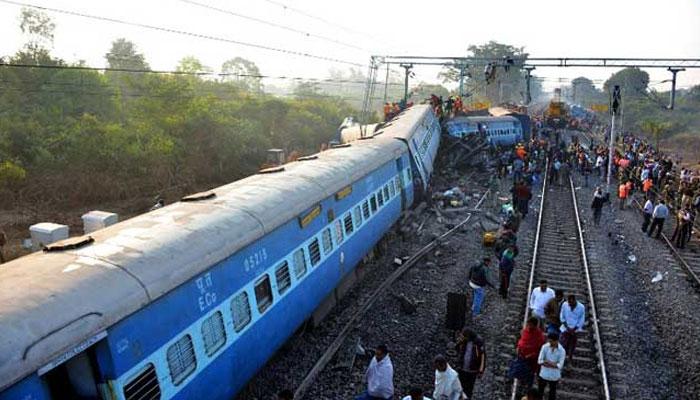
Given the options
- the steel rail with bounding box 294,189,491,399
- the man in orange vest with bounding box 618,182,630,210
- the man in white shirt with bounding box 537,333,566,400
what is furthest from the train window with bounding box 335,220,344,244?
the man in orange vest with bounding box 618,182,630,210

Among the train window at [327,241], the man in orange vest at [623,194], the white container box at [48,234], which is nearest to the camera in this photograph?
the white container box at [48,234]

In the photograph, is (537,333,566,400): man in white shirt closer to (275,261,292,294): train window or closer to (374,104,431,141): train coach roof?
(275,261,292,294): train window

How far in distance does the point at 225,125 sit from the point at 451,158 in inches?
486

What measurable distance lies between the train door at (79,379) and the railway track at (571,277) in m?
6.31

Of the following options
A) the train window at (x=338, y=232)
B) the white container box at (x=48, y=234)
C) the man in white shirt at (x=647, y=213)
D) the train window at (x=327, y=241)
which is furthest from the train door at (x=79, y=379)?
the man in white shirt at (x=647, y=213)

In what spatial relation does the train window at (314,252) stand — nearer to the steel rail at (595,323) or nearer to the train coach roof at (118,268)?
the train coach roof at (118,268)

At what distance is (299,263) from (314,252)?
775 millimetres

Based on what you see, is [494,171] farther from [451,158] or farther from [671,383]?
[671,383]

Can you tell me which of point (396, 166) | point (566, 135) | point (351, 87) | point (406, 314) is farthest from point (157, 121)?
point (351, 87)

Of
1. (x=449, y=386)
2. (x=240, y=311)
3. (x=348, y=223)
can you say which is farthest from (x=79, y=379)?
(x=348, y=223)

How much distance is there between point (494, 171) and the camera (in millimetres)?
29734

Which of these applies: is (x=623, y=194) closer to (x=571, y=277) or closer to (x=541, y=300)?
(x=571, y=277)

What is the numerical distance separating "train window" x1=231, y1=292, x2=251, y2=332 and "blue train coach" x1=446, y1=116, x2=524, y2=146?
84.6 feet

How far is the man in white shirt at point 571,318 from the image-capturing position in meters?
9.73
